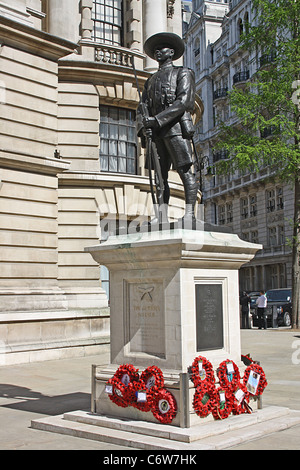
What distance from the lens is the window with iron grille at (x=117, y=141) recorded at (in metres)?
20.8

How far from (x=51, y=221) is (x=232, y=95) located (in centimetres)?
1124

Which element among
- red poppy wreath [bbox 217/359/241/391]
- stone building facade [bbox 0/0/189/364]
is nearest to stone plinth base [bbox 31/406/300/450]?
red poppy wreath [bbox 217/359/241/391]

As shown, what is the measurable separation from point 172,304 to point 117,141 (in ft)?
46.7

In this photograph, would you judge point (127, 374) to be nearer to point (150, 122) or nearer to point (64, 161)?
point (150, 122)

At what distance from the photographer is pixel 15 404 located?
10.1 m

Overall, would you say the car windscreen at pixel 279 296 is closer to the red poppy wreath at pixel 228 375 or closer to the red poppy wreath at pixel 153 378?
the red poppy wreath at pixel 228 375

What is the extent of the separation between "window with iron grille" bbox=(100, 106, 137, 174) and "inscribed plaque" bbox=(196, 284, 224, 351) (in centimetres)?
1338

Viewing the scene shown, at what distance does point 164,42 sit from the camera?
879 centimetres

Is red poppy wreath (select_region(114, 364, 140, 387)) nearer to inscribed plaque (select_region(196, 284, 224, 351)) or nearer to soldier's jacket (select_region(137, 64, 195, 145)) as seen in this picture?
inscribed plaque (select_region(196, 284, 224, 351))

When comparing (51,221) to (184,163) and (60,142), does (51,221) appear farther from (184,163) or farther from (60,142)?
(184,163)

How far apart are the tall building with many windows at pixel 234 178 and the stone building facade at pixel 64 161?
29626 mm

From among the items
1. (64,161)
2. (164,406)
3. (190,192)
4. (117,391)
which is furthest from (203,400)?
(64,161)

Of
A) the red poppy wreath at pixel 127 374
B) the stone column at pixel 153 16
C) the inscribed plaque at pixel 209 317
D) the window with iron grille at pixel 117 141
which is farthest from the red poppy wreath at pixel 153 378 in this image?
the stone column at pixel 153 16
